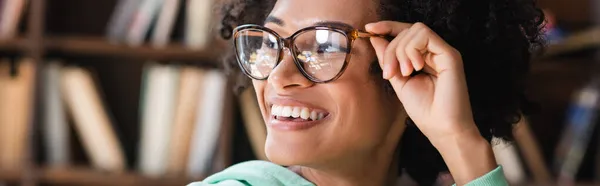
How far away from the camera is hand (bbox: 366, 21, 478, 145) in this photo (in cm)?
112

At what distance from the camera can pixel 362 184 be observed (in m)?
1.26

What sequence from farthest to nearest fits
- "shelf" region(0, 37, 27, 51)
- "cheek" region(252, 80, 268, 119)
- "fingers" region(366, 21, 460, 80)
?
"shelf" region(0, 37, 27, 51), "cheek" region(252, 80, 268, 119), "fingers" region(366, 21, 460, 80)

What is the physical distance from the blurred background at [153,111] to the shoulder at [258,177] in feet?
3.56

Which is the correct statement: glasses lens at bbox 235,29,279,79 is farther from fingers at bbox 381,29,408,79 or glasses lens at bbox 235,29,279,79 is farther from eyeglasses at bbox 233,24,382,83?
fingers at bbox 381,29,408,79

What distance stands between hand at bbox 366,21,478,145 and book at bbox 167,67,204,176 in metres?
1.31

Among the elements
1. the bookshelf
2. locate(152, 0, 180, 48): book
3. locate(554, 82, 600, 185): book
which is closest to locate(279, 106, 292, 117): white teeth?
the bookshelf

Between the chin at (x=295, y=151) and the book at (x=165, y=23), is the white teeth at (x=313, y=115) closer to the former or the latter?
the chin at (x=295, y=151)

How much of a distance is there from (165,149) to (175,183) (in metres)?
0.10

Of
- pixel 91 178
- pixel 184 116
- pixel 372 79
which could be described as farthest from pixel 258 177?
pixel 91 178

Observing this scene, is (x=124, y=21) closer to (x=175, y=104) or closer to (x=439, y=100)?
(x=175, y=104)

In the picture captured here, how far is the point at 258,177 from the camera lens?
1.26 metres

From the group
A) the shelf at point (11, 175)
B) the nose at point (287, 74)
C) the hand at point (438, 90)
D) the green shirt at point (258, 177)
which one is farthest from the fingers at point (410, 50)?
the shelf at point (11, 175)

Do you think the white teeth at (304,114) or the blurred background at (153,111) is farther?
the blurred background at (153,111)

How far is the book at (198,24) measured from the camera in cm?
239
